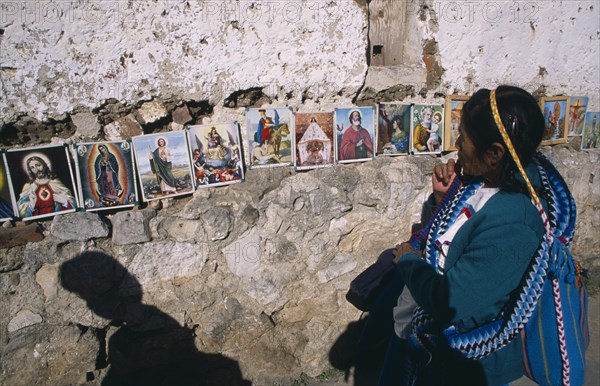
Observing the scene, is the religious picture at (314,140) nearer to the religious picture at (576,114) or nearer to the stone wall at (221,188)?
the stone wall at (221,188)

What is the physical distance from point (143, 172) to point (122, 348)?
97 centimetres

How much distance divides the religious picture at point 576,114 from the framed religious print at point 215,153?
2.57 metres

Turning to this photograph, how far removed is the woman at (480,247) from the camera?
1.27m

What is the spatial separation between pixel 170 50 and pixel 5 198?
102 cm

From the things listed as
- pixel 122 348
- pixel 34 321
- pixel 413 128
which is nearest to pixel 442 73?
pixel 413 128

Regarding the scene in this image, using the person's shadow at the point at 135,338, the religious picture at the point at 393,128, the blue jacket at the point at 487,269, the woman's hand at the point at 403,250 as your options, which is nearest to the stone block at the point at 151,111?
the person's shadow at the point at 135,338

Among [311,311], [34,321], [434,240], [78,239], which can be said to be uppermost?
[434,240]

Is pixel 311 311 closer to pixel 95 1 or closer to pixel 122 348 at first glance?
pixel 122 348

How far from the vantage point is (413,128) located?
263 cm

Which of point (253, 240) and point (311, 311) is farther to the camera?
point (311, 311)

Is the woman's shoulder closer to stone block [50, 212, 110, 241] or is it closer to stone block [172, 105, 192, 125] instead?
stone block [172, 105, 192, 125]

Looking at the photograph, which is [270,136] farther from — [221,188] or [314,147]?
[221,188]

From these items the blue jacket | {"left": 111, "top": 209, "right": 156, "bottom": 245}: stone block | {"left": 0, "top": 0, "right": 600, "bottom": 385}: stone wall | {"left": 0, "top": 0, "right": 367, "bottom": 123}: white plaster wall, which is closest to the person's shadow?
{"left": 0, "top": 0, "right": 600, "bottom": 385}: stone wall

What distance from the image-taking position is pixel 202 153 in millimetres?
2223
